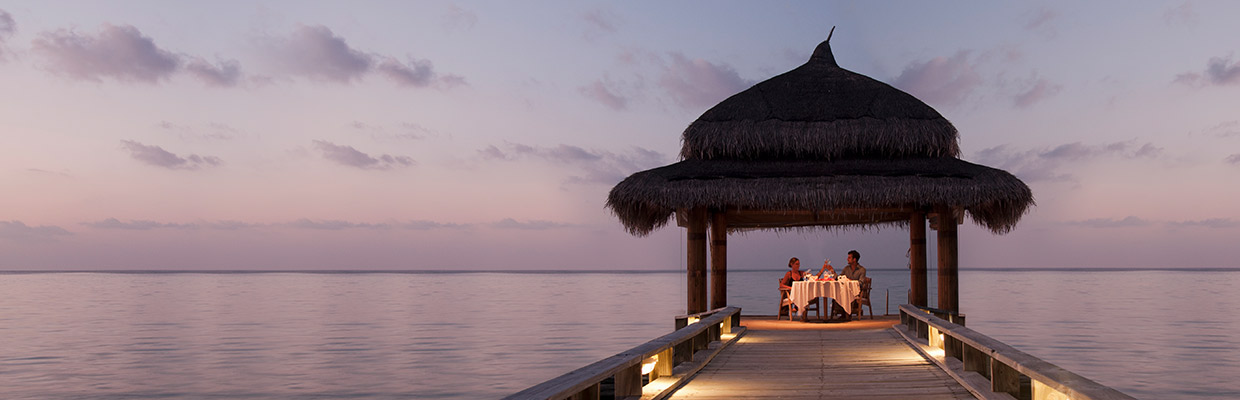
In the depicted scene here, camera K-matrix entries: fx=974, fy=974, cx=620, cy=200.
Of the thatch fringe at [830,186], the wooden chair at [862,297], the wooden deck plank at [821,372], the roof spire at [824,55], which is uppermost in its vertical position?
the roof spire at [824,55]

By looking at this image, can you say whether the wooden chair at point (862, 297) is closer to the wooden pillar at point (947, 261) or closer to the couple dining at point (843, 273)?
the couple dining at point (843, 273)

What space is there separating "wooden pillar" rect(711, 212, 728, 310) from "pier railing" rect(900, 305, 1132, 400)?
12.3 ft

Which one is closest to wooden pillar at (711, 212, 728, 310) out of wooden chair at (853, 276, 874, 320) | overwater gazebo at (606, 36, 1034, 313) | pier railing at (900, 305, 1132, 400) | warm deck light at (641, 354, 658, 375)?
overwater gazebo at (606, 36, 1034, 313)

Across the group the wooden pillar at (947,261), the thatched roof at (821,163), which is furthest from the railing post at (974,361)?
the wooden pillar at (947,261)

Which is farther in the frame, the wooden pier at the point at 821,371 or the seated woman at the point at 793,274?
the seated woman at the point at 793,274

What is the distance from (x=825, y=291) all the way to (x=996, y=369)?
21.4 feet

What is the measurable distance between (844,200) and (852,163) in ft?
2.68

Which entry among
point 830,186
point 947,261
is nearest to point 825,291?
point 830,186

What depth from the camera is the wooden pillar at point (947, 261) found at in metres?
12.8

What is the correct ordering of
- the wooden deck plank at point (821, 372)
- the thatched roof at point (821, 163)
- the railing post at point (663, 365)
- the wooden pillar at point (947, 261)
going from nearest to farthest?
the wooden deck plank at point (821, 372) → the railing post at point (663, 365) → the thatched roof at point (821, 163) → the wooden pillar at point (947, 261)

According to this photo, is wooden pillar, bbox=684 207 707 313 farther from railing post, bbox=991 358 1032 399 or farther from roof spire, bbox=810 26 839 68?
railing post, bbox=991 358 1032 399

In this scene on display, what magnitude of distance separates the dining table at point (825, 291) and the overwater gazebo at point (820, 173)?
0.95 meters

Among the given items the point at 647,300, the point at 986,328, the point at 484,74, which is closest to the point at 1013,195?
the point at 986,328

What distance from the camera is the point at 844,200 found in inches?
477
